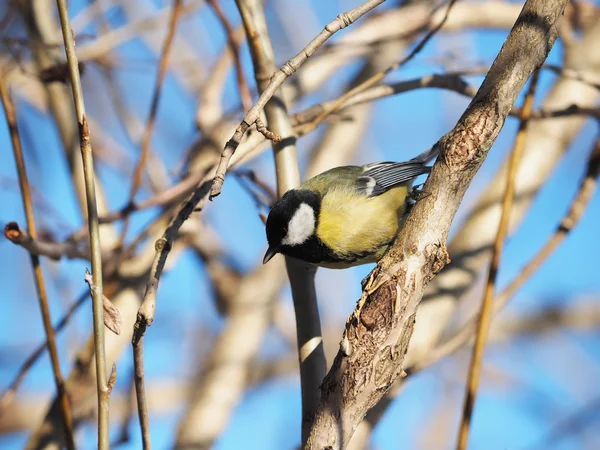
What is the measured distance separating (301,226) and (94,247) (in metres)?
1.21

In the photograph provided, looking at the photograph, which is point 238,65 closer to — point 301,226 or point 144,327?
point 301,226

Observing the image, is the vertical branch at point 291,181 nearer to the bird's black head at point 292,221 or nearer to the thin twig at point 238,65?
the bird's black head at point 292,221

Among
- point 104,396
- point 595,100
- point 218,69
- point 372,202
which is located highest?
point 218,69

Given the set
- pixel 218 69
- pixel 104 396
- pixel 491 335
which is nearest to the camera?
pixel 104 396

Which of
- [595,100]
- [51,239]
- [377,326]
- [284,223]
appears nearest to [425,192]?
[377,326]

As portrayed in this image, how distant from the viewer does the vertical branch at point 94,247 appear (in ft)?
3.43

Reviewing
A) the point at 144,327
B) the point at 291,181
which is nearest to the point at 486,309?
the point at 291,181

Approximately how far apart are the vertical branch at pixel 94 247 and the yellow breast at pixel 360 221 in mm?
1206

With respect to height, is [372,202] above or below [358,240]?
above

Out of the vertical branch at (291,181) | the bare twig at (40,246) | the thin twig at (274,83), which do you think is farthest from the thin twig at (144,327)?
the vertical branch at (291,181)

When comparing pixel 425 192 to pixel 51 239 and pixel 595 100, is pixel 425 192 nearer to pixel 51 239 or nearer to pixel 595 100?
pixel 51 239

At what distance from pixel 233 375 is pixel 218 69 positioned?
1.45 metres

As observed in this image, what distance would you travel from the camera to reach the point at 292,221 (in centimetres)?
216

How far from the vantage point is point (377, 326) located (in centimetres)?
123
